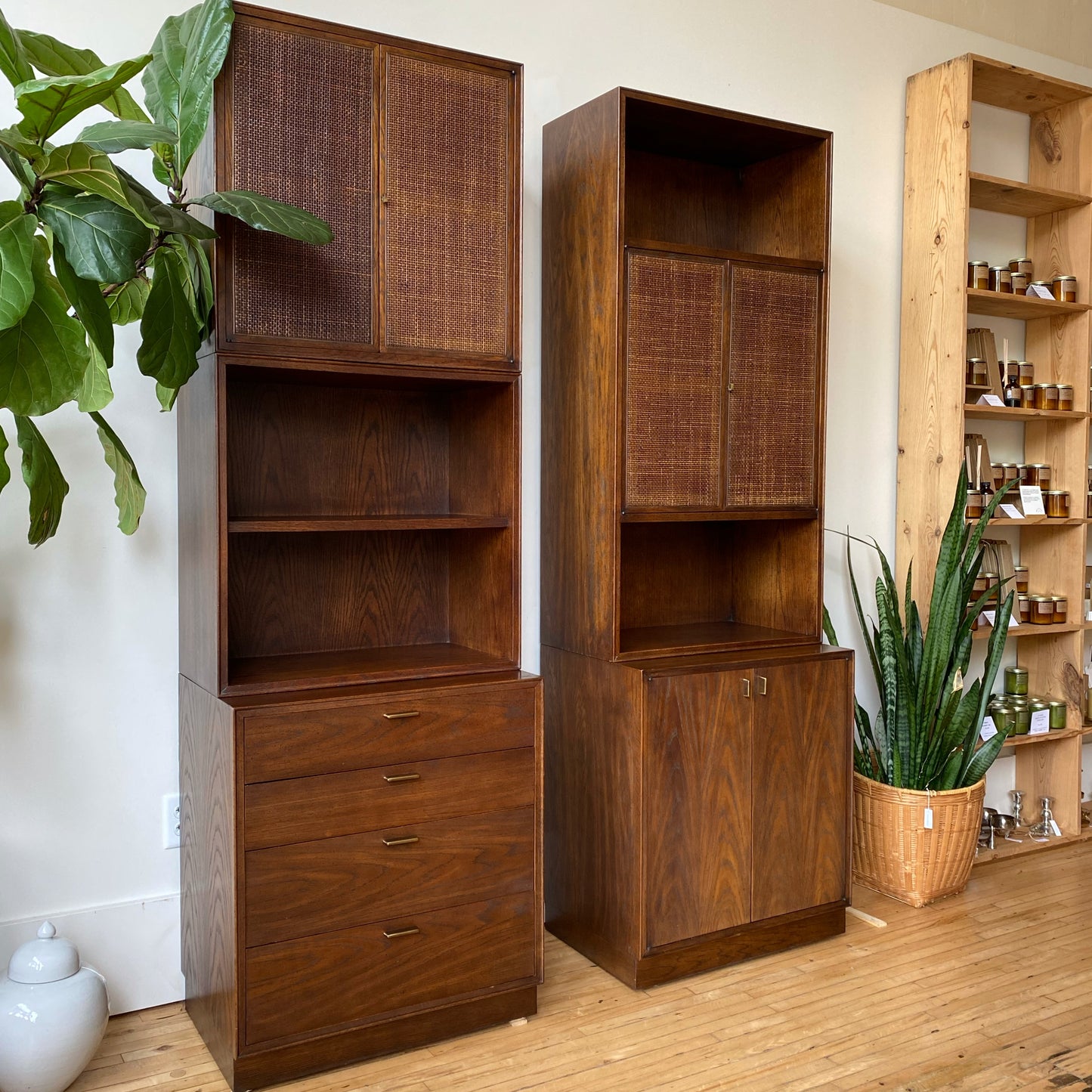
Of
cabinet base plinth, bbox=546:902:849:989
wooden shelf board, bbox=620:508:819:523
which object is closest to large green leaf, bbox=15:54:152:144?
wooden shelf board, bbox=620:508:819:523

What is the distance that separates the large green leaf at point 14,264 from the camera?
5.26ft

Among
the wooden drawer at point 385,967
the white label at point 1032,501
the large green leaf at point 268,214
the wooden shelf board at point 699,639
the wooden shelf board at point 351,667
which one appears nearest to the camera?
the large green leaf at point 268,214

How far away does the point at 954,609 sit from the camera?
3326mm

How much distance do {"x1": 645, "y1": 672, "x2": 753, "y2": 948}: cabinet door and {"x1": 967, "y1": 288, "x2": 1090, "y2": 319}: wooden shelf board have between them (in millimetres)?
1698

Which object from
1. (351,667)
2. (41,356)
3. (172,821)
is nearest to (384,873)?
(351,667)

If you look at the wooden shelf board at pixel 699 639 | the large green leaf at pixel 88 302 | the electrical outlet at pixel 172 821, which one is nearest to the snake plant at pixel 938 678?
the wooden shelf board at pixel 699 639

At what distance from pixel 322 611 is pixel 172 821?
0.62 metres

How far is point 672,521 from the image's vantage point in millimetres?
3021

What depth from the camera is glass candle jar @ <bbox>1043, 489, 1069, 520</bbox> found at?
389 cm

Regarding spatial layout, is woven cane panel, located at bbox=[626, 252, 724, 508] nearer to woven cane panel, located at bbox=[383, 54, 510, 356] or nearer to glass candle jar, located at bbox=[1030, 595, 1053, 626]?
woven cane panel, located at bbox=[383, 54, 510, 356]

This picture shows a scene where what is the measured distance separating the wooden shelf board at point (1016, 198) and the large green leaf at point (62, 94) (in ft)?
9.32

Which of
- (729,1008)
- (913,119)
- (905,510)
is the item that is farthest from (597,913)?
(913,119)

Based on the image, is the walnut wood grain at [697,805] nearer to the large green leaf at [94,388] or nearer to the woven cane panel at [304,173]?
the woven cane panel at [304,173]

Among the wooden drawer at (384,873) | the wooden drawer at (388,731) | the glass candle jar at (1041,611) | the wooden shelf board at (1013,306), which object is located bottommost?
the wooden drawer at (384,873)
